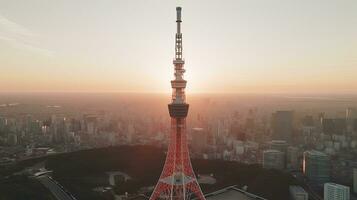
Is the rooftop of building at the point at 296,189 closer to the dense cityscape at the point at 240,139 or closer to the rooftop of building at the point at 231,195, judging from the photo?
the dense cityscape at the point at 240,139

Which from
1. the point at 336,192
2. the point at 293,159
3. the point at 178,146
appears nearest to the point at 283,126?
the point at 293,159

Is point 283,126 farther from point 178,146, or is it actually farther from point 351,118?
point 178,146

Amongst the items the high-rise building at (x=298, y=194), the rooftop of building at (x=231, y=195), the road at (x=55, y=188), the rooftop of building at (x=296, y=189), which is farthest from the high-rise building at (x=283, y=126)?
the road at (x=55, y=188)

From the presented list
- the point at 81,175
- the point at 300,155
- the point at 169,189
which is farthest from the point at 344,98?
the point at 169,189

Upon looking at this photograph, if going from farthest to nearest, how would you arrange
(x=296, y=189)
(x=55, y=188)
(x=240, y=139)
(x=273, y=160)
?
(x=240, y=139) → (x=273, y=160) → (x=55, y=188) → (x=296, y=189)

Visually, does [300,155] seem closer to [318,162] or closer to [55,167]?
[318,162]

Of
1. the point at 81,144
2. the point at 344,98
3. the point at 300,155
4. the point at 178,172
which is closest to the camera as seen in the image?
the point at 178,172
